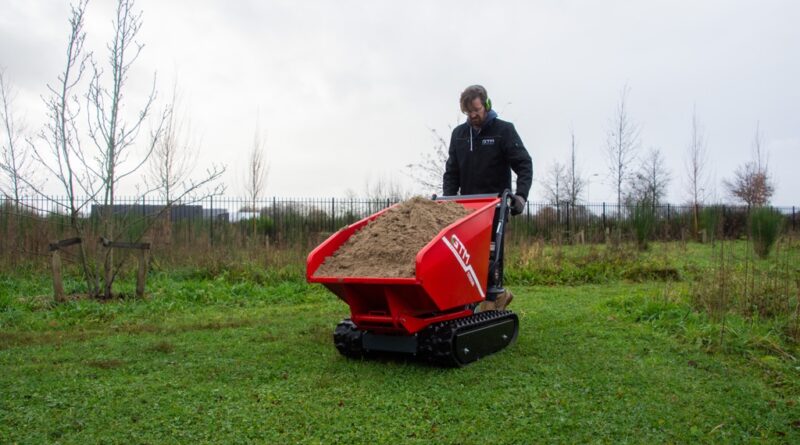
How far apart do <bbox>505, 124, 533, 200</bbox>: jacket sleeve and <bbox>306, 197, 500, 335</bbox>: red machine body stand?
26.6 inches

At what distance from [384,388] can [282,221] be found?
618 inches

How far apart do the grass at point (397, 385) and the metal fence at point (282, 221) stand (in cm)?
342

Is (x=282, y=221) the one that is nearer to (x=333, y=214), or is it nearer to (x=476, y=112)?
(x=333, y=214)

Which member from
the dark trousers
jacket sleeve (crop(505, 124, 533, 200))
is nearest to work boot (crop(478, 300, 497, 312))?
the dark trousers

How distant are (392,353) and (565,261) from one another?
7.59 meters

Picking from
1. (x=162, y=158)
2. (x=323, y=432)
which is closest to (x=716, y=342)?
(x=323, y=432)

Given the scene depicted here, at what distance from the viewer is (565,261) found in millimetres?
11602

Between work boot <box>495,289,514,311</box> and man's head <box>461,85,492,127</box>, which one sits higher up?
man's head <box>461,85,492,127</box>

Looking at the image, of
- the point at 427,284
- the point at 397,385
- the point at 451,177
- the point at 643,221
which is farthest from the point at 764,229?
the point at 397,385

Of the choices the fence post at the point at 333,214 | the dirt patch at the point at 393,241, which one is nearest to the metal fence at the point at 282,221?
the fence post at the point at 333,214

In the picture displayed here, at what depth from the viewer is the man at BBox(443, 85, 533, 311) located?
5453mm

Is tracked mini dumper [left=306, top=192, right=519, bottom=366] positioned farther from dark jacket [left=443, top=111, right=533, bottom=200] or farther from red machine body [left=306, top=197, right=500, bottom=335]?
dark jacket [left=443, top=111, right=533, bottom=200]

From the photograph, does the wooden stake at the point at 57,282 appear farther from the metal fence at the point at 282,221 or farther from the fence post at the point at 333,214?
the fence post at the point at 333,214

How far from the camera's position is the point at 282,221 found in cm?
1928
